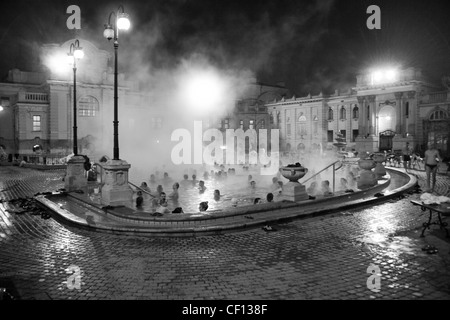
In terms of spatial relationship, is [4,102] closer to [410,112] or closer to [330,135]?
[330,135]

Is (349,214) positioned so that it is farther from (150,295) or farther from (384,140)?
(384,140)

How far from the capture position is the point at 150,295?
4.59 metres

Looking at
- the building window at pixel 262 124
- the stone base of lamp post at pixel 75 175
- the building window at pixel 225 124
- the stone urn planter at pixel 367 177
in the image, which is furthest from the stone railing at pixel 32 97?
the stone urn planter at pixel 367 177

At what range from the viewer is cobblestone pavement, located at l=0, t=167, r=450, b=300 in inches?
184

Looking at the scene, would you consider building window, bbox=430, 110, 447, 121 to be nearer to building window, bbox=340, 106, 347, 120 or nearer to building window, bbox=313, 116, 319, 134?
building window, bbox=340, 106, 347, 120

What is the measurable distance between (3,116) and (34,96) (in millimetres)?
3864

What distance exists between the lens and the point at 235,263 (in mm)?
5723

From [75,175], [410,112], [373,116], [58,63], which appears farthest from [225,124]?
[75,175]

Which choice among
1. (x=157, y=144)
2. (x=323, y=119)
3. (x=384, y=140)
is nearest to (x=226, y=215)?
(x=157, y=144)

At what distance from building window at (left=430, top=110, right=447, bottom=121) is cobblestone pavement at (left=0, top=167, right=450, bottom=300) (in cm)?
3373

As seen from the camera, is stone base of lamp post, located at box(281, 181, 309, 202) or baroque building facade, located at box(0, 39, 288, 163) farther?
baroque building facade, located at box(0, 39, 288, 163)

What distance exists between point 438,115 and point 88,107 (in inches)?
1410

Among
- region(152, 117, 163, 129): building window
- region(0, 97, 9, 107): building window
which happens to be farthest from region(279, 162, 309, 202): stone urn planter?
region(0, 97, 9, 107): building window

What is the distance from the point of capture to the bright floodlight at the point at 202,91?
38.7m
